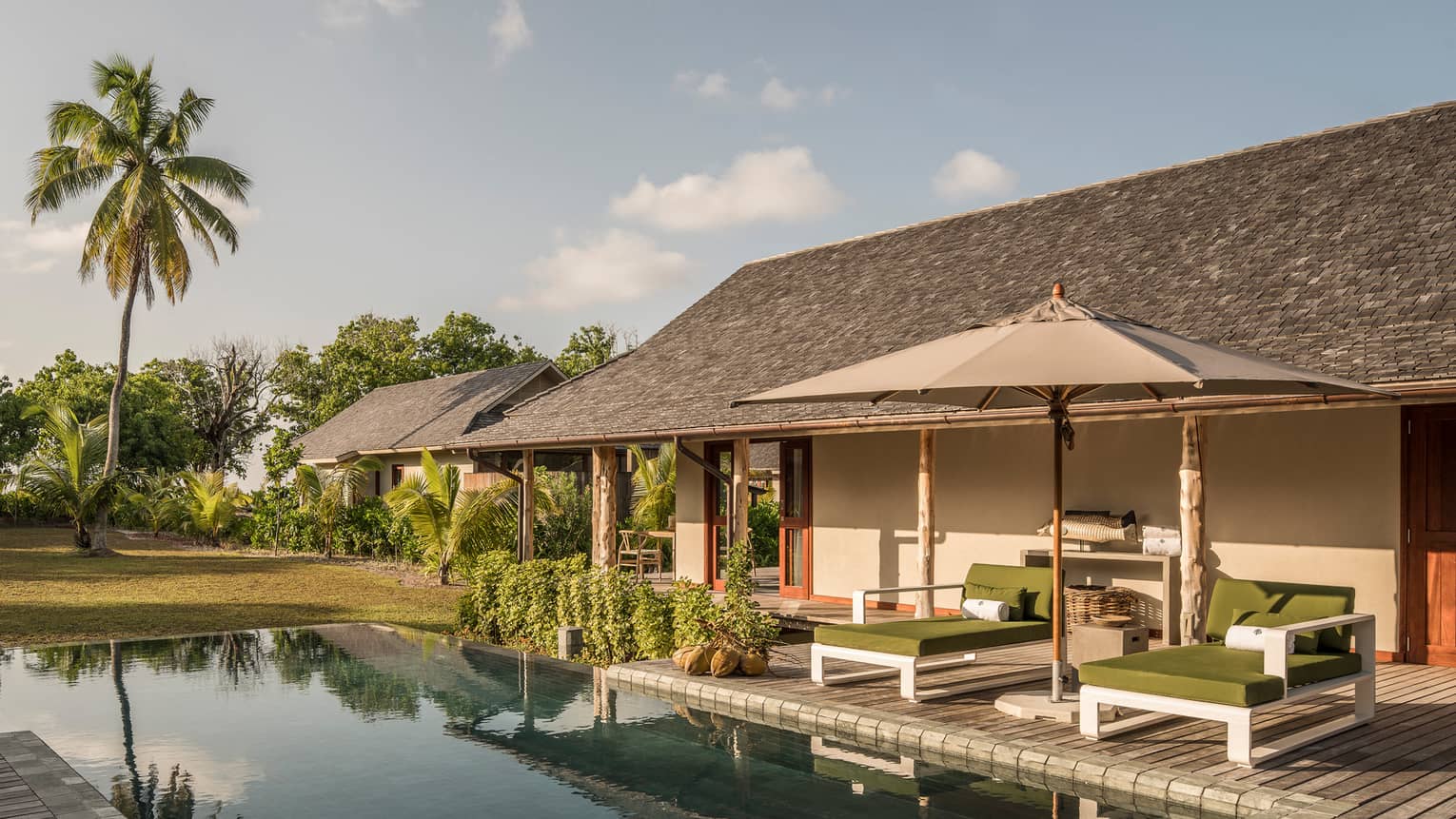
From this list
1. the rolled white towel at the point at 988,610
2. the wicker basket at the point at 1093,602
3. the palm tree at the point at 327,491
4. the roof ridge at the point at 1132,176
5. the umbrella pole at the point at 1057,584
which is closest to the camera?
the umbrella pole at the point at 1057,584

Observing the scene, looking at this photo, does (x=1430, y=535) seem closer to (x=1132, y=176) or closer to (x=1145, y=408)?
(x=1145, y=408)

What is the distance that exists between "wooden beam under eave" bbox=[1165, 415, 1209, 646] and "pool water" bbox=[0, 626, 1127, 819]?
13.0ft

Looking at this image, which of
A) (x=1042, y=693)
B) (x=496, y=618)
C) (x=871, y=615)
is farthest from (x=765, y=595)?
(x=1042, y=693)

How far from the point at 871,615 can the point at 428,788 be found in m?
7.58

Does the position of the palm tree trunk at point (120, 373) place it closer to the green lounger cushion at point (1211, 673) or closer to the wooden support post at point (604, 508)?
the wooden support post at point (604, 508)

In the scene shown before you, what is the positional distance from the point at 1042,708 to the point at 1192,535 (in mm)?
2992

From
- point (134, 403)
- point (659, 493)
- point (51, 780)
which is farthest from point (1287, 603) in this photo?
point (134, 403)

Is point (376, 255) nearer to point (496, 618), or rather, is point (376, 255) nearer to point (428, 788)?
point (496, 618)

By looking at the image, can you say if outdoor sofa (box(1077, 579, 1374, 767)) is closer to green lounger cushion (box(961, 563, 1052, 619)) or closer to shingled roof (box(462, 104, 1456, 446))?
green lounger cushion (box(961, 563, 1052, 619))

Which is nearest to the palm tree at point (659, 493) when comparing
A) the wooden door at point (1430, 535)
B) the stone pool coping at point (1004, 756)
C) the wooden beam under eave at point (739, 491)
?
the wooden beam under eave at point (739, 491)

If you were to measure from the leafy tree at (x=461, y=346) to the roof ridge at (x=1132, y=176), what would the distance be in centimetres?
3684

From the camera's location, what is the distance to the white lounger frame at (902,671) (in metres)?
8.15

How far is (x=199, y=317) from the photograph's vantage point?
5147cm

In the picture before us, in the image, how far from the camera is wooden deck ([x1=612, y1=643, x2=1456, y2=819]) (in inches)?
225
